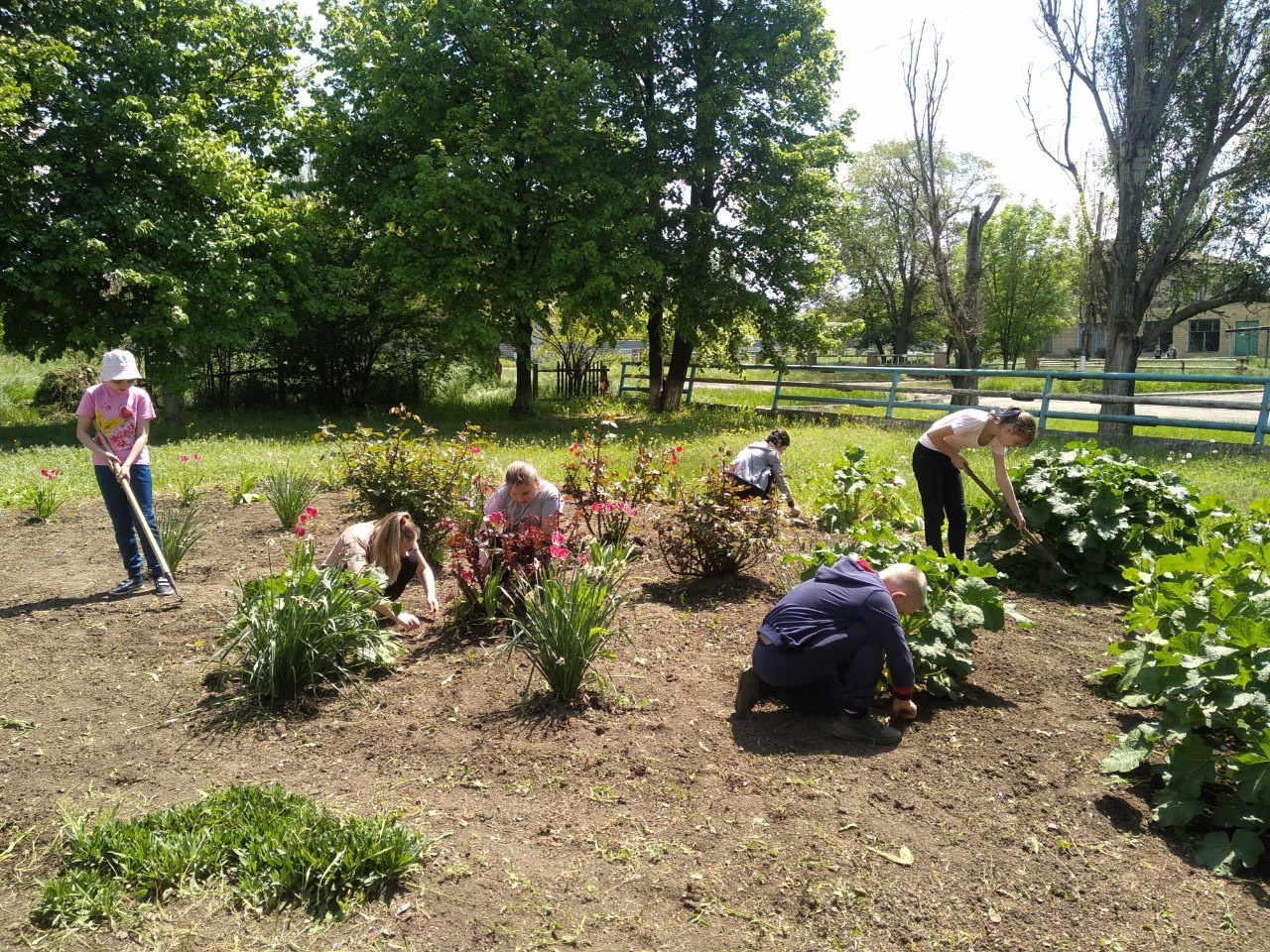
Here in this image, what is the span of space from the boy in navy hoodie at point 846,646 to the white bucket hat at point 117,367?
4728 millimetres

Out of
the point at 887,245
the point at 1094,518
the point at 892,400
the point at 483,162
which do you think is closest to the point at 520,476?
the point at 1094,518

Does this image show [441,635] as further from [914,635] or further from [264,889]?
[914,635]

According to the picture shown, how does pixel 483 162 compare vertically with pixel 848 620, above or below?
above

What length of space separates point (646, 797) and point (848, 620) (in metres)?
1.18

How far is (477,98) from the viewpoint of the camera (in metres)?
15.9

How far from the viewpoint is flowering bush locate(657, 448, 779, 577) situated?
550 centimetres

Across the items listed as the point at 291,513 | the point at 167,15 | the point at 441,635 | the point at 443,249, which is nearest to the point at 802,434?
the point at 443,249

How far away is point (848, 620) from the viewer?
3.66m

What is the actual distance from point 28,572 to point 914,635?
645 centimetres

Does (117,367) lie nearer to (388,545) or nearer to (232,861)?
(388,545)

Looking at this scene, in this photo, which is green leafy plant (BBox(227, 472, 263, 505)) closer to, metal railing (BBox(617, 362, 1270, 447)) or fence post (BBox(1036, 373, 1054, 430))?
metal railing (BBox(617, 362, 1270, 447))

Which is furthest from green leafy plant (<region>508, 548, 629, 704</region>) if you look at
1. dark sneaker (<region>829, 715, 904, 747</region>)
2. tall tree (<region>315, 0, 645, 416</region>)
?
tall tree (<region>315, 0, 645, 416</region>)

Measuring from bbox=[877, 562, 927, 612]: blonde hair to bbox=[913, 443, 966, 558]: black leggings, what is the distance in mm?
2144

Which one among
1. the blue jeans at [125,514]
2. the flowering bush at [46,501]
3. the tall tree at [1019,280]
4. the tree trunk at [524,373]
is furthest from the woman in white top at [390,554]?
the tall tree at [1019,280]
